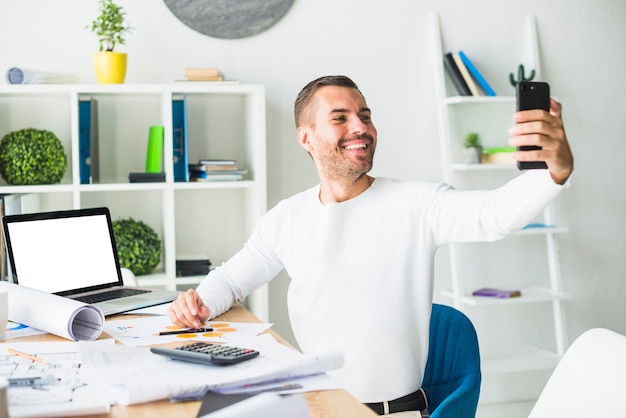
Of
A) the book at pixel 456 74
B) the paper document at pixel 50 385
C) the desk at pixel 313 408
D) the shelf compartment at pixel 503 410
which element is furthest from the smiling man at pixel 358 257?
the shelf compartment at pixel 503 410

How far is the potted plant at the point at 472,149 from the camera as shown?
3582 mm

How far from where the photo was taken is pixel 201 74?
3.11 metres

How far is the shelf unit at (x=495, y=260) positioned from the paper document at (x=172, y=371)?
92.3 inches

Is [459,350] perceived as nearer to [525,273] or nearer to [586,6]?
[525,273]

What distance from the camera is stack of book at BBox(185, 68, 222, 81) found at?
311 centimetres

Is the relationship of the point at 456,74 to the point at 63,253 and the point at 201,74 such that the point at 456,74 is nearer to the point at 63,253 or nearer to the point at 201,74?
the point at 201,74

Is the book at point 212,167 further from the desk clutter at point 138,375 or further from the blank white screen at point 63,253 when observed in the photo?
the desk clutter at point 138,375

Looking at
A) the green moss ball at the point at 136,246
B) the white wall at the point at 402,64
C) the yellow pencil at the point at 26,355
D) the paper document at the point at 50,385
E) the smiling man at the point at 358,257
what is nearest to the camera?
the paper document at the point at 50,385

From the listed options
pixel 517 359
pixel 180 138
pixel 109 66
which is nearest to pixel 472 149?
pixel 517 359

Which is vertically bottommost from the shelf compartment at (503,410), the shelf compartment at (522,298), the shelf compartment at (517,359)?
the shelf compartment at (503,410)

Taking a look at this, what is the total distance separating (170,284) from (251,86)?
2.80ft

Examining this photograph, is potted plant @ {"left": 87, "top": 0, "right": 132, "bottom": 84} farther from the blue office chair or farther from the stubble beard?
the blue office chair

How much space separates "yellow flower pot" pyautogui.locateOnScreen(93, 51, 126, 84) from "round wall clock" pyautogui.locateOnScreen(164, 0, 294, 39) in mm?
397

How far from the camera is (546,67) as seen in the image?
3814 millimetres
